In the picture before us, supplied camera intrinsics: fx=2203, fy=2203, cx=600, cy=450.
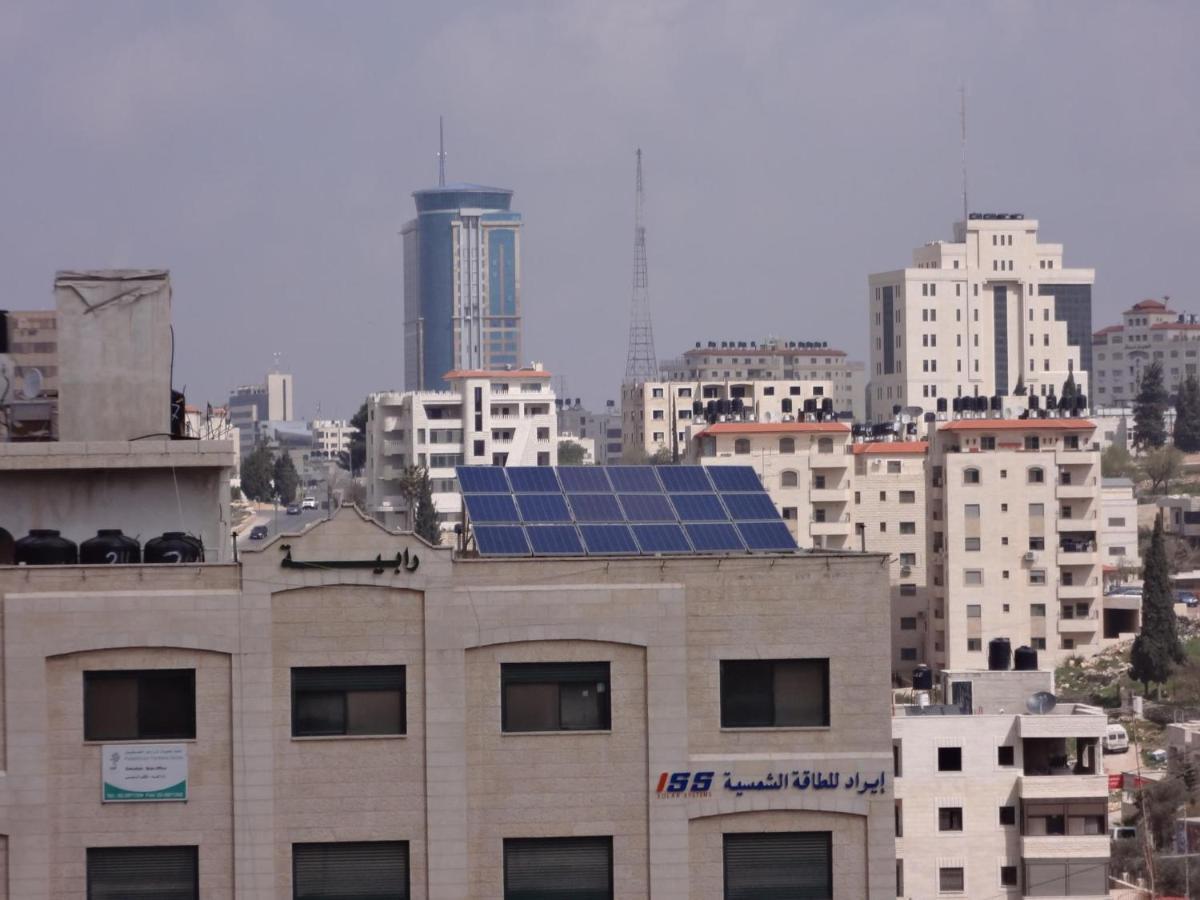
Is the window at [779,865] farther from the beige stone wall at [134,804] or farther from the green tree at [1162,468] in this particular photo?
the green tree at [1162,468]

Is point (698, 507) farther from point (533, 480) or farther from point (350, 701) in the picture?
point (350, 701)

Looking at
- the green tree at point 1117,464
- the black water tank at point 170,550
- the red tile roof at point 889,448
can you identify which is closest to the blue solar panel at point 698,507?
the black water tank at point 170,550

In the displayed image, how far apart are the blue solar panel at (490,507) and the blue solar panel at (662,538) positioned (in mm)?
1337

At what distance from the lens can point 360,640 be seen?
68.5 ft

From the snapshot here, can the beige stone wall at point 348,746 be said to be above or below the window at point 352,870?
above

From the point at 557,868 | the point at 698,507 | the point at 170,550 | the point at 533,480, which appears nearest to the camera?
the point at 557,868

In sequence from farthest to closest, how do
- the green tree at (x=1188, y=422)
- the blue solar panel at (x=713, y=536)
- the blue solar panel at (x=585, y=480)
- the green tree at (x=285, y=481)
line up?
the green tree at (x=1188, y=422) < the green tree at (x=285, y=481) < the blue solar panel at (x=585, y=480) < the blue solar panel at (x=713, y=536)

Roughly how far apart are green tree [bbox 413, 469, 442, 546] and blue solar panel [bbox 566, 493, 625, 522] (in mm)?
93648

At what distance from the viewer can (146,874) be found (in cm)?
2077

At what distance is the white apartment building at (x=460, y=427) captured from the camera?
156 metres

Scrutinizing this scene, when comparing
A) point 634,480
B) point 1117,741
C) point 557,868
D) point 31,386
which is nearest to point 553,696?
point 557,868

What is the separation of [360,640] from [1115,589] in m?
104

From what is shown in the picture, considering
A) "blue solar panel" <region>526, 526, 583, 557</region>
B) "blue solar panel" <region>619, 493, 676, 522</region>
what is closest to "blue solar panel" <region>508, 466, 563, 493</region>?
"blue solar panel" <region>619, 493, 676, 522</region>

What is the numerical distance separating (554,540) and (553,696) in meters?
2.36
